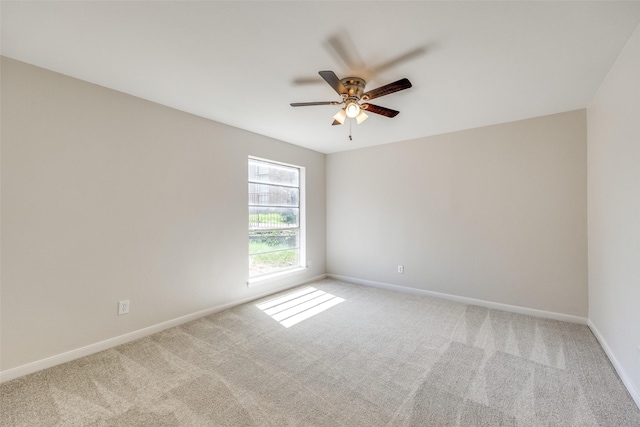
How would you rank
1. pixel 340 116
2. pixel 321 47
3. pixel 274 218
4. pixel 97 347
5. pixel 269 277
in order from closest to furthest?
1. pixel 321 47
2. pixel 97 347
3. pixel 340 116
4. pixel 269 277
5. pixel 274 218

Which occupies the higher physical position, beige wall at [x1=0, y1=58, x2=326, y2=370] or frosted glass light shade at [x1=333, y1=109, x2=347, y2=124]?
frosted glass light shade at [x1=333, y1=109, x2=347, y2=124]

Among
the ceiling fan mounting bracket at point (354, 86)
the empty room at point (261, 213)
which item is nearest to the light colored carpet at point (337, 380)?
the empty room at point (261, 213)

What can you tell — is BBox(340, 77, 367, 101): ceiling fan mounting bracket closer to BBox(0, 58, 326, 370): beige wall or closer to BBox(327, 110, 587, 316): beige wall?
BBox(0, 58, 326, 370): beige wall

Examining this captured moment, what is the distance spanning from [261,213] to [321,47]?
2.68m

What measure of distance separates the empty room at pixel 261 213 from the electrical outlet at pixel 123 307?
0.04ft

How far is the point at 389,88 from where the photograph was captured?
6.82ft

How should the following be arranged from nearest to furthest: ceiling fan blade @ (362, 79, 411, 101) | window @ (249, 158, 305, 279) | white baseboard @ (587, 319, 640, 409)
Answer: white baseboard @ (587, 319, 640, 409), ceiling fan blade @ (362, 79, 411, 101), window @ (249, 158, 305, 279)

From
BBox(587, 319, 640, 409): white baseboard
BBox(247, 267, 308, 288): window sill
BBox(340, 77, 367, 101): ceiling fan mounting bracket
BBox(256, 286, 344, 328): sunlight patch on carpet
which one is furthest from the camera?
BBox(247, 267, 308, 288): window sill

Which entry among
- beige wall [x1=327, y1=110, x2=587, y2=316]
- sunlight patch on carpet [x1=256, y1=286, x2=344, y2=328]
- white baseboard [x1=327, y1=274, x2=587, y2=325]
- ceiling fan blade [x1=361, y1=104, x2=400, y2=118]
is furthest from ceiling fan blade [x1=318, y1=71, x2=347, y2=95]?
white baseboard [x1=327, y1=274, x2=587, y2=325]

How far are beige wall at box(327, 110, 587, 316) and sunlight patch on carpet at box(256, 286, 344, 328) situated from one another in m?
1.03

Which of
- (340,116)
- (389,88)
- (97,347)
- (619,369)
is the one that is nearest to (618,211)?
(619,369)

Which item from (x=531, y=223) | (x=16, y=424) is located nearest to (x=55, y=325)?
(x=16, y=424)

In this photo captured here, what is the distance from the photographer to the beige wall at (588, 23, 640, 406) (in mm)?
1778

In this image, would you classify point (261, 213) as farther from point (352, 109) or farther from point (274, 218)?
point (352, 109)
